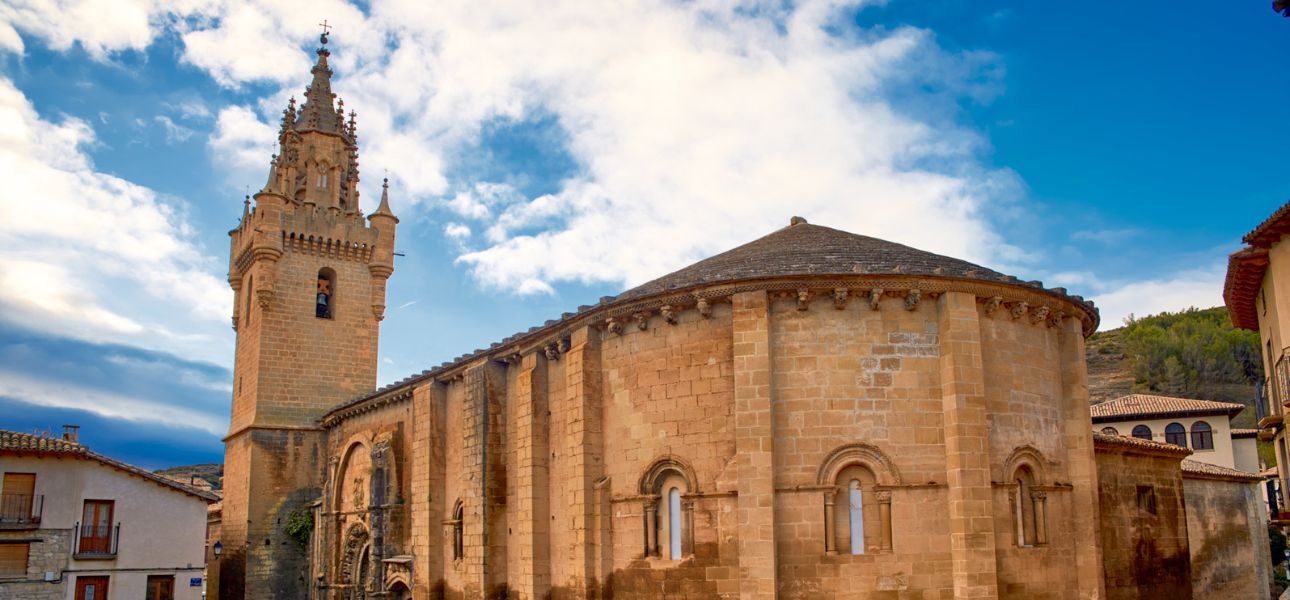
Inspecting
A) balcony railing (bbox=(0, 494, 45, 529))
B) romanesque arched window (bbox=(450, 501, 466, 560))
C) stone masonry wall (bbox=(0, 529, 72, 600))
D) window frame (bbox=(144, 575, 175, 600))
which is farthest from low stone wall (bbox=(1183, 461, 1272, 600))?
balcony railing (bbox=(0, 494, 45, 529))

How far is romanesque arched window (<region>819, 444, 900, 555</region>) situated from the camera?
15.0 metres

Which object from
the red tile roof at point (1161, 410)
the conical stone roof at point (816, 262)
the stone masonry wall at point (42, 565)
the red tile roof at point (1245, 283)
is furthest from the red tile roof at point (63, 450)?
the red tile roof at point (1161, 410)

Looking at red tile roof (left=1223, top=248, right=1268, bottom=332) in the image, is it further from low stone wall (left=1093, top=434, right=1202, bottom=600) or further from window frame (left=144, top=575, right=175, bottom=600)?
window frame (left=144, top=575, right=175, bottom=600)

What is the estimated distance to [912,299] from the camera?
Result: 1550 cm

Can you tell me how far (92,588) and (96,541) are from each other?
3.87 feet

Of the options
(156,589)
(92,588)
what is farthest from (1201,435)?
(92,588)

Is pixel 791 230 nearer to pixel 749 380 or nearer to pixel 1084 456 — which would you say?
pixel 749 380

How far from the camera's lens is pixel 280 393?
32.2 m

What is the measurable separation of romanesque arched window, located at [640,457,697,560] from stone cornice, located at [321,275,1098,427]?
2.43 metres

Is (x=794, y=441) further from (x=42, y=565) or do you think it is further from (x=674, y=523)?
(x=42, y=565)

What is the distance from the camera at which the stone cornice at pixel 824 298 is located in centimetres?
1548

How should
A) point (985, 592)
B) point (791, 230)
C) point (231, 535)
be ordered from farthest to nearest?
point (231, 535), point (791, 230), point (985, 592)

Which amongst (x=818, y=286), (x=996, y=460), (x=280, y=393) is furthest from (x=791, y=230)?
(x=280, y=393)

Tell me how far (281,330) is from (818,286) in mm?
22391
